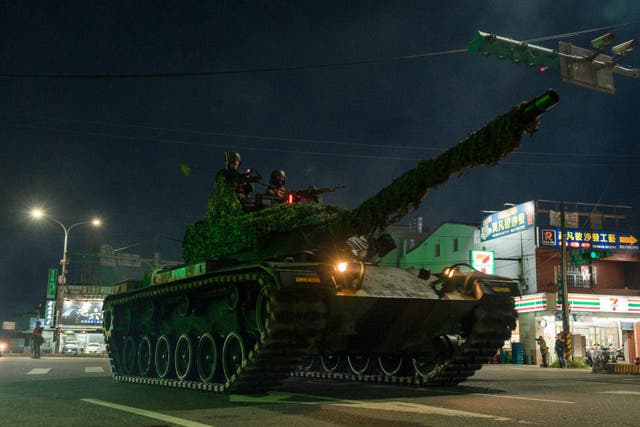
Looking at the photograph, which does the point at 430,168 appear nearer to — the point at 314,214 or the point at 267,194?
the point at 314,214

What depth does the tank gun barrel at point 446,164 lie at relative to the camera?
8000 mm

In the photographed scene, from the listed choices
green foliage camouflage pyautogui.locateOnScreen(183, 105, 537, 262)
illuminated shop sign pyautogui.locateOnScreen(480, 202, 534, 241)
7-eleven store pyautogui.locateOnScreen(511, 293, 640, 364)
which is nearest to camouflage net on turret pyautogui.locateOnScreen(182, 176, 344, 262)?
green foliage camouflage pyautogui.locateOnScreen(183, 105, 537, 262)

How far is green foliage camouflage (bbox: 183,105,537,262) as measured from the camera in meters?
8.36

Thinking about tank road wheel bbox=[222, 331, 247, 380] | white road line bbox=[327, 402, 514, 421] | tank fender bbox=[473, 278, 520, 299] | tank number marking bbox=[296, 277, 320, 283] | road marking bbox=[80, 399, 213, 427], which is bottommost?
road marking bbox=[80, 399, 213, 427]

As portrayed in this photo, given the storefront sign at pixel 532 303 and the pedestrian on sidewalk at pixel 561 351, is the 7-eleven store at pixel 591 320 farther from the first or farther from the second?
the pedestrian on sidewalk at pixel 561 351

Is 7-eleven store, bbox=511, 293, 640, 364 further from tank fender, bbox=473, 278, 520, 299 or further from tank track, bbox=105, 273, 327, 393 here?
tank track, bbox=105, 273, 327, 393

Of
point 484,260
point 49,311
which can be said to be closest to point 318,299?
point 484,260

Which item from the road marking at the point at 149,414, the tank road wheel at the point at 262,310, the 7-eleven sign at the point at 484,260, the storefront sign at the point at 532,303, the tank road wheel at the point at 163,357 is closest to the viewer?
the road marking at the point at 149,414

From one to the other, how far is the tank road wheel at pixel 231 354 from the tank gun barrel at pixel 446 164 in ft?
9.02

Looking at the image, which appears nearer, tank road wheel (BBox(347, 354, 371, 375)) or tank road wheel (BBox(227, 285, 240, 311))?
tank road wheel (BBox(227, 285, 240, 311))

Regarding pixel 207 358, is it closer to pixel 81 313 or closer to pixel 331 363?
pixel 331 363

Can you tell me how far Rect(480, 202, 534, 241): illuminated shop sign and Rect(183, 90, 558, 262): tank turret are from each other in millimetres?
31326

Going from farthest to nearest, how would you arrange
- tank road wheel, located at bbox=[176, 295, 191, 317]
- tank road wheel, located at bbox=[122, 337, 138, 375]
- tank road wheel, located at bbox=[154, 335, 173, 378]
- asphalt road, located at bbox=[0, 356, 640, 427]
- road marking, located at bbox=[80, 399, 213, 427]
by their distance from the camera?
1. tank road wheel, located at bbox=[122, 337, 138, 375]
2. tank road wheel, located at bbox=[154, 335, 173, 378]
3. tank road wheel, located at bbox=[176, 295, 191, 317]
4. asphalt road, located at bbox=[0, 356, 640, 427]
5. road marking, located at bbox=[80, 399, 213, 427]

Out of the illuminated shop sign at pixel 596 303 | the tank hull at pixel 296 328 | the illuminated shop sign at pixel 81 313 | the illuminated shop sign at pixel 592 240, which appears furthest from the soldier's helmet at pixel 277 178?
the illuminated shop sign at pixel 81 313
